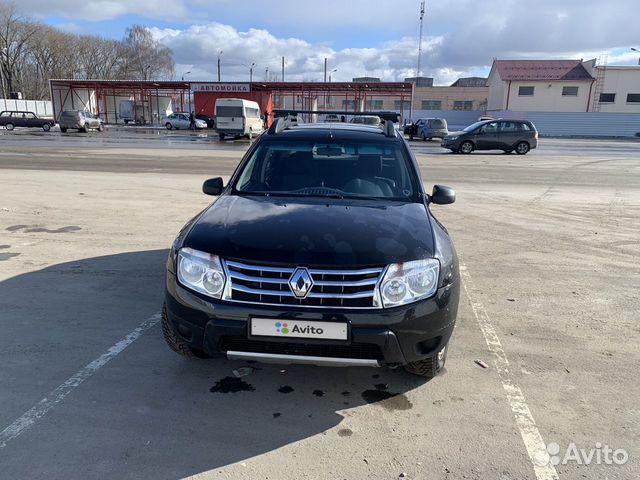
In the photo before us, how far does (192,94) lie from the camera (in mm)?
54031

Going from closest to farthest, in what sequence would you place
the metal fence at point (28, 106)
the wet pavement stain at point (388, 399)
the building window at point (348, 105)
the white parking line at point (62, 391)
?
1. the white parking line at point (62, 391)
2. the wet pavement stain at point (388, 399)
3. the building window at point (348, 105)
4. the metal fence at point (28, 106)

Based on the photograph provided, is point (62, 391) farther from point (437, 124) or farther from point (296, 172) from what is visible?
point (437, 124)

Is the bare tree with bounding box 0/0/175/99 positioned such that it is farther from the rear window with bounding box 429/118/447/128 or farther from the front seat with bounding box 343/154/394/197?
the front seat with bounding box 343/154/394/197

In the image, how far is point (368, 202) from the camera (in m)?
3.99

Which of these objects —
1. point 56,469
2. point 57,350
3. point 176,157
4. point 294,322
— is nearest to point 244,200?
point 294,322

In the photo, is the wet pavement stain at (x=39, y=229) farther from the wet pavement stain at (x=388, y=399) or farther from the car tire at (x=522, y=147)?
the car tire at (x=522, y=147)

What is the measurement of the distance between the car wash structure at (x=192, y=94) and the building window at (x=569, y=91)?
1764cm

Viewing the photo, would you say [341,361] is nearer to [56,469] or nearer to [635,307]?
[56,469]

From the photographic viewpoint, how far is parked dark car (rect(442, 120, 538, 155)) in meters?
24.7

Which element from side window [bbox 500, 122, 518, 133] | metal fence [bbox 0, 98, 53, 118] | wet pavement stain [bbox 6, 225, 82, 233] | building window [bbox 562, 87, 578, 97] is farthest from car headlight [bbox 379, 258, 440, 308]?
metal fence [bbox 0, 98, 53, 118]

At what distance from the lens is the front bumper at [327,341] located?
9.51 feet

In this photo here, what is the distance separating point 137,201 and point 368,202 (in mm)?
7393

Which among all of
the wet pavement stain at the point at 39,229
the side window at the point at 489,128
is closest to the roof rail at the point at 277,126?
the wet pavement stain at the point at 39,229

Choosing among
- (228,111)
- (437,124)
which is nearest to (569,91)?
(437,124)
